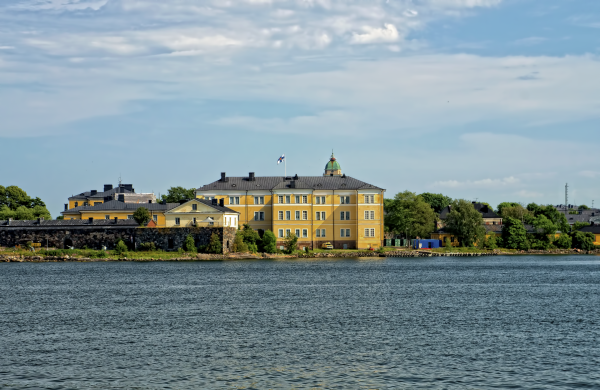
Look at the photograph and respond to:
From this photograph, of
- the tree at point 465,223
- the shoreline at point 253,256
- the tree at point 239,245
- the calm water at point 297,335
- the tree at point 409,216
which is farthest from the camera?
the tree at point 409,216

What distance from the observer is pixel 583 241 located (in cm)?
12800

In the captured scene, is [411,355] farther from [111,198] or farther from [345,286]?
[111,198]

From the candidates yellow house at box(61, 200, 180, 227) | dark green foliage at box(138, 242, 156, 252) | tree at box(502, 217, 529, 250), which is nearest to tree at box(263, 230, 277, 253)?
dark green foliage at box(138, 242, 156, 252)

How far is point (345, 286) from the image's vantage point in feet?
166

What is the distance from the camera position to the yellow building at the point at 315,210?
3969 inches

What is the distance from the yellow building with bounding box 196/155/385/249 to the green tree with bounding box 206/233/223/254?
605 inches

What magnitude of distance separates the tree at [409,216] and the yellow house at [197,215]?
39063mm

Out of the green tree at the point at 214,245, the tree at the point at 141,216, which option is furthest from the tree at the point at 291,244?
the tree at the point at 141,216

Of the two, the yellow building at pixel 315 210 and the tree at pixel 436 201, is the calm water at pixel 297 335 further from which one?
the tree at pixel 436 201

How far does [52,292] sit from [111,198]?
7080cm

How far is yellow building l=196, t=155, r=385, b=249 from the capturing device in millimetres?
100812

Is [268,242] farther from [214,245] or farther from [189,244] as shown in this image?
[189,244]

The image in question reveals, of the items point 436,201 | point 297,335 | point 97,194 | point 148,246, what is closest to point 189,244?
point 148,246

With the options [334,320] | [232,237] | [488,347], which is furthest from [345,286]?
[232,237]
